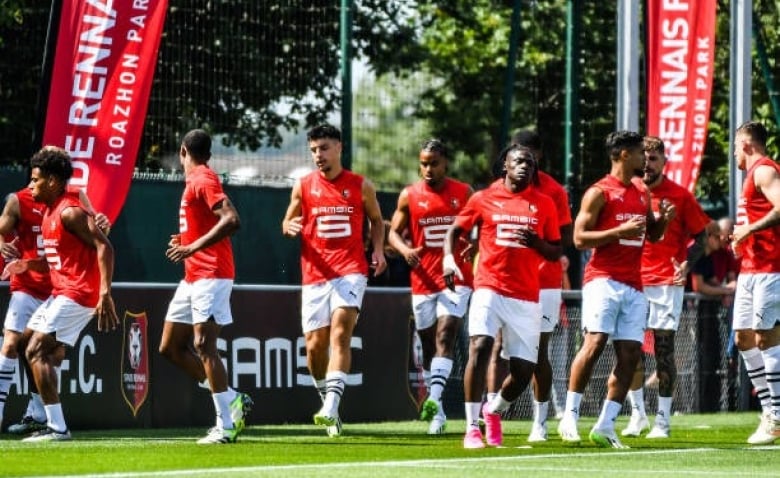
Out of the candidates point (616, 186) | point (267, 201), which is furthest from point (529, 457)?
point (267, 201)

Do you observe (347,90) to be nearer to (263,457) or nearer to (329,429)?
(329,429)

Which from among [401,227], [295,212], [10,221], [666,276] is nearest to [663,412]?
[666,276]

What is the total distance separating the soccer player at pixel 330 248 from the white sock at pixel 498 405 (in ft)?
5.45

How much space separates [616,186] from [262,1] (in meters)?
9.92

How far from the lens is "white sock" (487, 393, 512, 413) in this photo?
13.7m

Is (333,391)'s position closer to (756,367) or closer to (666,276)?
(666,276)

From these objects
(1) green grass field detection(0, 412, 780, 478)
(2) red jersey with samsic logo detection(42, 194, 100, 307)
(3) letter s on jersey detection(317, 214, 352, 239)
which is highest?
(3) letter s on jersey detection(317, 214, 352, 239)

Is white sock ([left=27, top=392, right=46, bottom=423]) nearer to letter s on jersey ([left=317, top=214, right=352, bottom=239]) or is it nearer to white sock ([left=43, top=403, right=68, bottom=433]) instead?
white sock ([left=43, top=403, right=68, bottom=433])

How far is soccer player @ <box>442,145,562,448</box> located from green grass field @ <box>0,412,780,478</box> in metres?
0.54

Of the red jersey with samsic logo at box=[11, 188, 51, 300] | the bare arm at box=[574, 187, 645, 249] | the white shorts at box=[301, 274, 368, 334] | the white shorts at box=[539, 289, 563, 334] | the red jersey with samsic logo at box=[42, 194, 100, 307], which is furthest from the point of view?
the red jersey with samsic logo at box=[11, 188, 51, 300]

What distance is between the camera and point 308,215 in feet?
50.5

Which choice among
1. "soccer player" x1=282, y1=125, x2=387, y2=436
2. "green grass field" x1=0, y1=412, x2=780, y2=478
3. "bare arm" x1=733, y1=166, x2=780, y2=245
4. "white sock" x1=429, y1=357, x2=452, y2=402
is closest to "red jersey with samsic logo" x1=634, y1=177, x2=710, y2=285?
"bare arm" x1=733, y1=166, x2=780, y2=245

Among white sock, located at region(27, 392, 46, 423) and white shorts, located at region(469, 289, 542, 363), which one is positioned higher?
white shorts, located at region(469, 289, 542, 363)

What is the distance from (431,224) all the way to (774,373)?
3.27 metres
